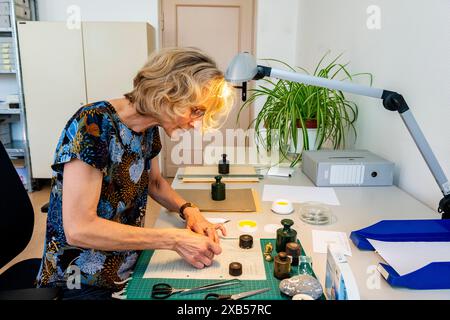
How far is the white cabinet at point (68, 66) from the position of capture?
10.7 feet

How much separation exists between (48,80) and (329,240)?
322cm

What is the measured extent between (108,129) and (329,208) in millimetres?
795

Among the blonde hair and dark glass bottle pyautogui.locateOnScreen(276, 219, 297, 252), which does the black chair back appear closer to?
the blonde hair

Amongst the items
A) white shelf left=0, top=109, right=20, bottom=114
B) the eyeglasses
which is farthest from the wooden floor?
the eyeglasses

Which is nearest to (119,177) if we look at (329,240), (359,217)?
(329,240)

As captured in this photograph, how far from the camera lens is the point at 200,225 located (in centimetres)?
108

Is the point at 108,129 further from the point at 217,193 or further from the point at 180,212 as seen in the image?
the point at 217,193

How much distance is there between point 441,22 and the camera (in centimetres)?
124

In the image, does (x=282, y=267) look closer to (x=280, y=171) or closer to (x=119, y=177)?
(x=119, y=177)

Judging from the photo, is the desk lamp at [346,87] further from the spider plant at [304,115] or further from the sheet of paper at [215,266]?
the spider plant at [304,115]

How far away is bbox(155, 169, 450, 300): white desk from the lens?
78cm

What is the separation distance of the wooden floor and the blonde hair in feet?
4.30

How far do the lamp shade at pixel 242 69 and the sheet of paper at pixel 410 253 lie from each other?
55 centimetres
